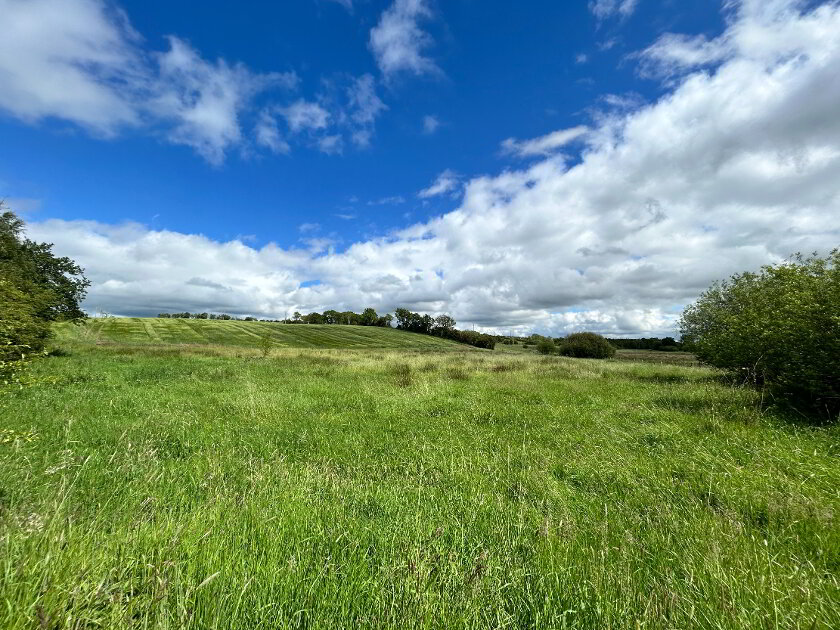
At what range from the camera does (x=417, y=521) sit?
3920mm

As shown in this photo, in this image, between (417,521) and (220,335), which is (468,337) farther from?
(417,521)

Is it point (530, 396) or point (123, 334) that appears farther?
point (123, 334)

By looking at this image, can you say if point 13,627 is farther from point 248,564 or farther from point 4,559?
point 248,564

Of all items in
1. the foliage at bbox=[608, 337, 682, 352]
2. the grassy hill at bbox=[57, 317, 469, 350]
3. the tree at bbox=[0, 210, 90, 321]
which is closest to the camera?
the tree at bbox=[0, 210, 90, 321]

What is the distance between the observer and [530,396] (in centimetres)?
1255

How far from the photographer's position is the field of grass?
2.49m

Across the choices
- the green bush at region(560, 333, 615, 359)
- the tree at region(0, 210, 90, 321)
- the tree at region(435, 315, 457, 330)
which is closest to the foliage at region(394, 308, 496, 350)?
the tree at region(435, 315, 457, 330)

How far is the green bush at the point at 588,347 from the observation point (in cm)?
5306

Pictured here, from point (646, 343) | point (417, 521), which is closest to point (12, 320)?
point (417, 521)

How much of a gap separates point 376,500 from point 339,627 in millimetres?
2164

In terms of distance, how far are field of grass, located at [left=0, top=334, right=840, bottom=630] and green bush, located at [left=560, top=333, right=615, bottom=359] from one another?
1889 inches

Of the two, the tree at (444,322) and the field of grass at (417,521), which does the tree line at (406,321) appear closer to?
the tree at (444,322)

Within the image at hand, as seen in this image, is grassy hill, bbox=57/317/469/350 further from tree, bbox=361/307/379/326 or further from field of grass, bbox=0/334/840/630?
field of grass, bbox=0/334/840/630

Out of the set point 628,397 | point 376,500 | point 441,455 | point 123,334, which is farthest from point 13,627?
point 123,334
